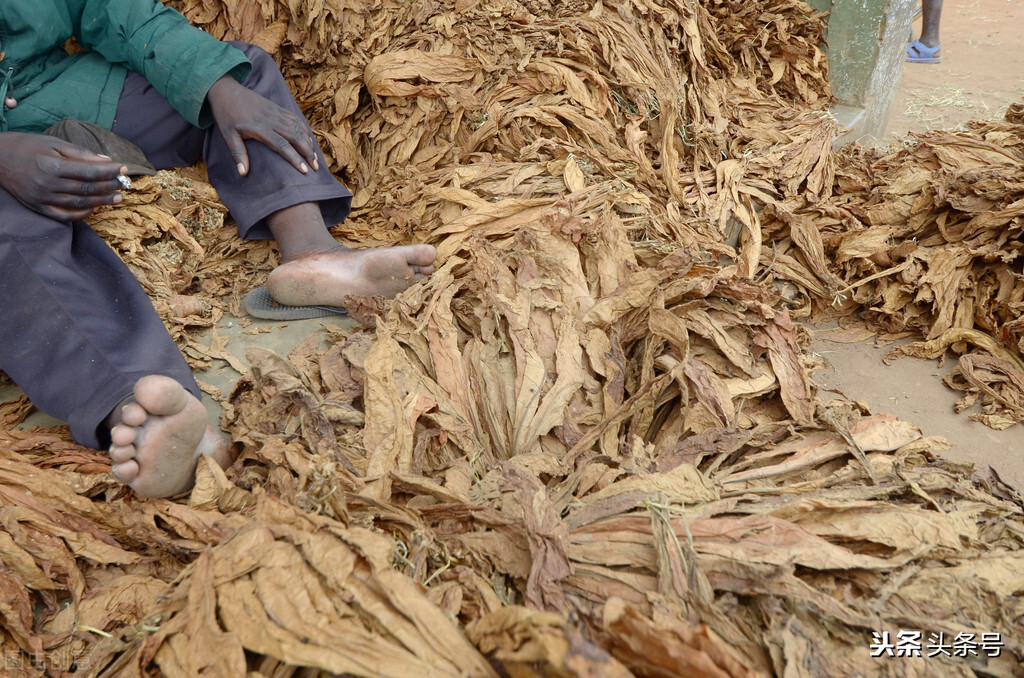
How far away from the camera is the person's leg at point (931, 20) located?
581cm

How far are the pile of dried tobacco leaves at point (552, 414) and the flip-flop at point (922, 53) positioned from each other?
3.48 meters

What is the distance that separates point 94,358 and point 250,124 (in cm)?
96

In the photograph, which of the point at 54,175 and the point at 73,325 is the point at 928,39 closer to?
the point at 54,175

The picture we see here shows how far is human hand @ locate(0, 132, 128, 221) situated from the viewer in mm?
1657

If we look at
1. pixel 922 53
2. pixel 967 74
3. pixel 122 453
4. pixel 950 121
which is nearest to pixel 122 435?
pixel 122 453

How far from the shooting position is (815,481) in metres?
1.41

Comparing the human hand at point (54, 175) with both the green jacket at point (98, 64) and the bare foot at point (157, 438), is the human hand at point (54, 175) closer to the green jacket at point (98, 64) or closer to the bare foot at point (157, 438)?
the green jacket at point (98, 64)

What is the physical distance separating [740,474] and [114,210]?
7.05 ft

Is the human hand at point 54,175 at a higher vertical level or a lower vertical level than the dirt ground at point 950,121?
higher

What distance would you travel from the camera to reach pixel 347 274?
2.02 meters

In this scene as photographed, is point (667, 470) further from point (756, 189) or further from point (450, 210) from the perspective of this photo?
point (756, 189)

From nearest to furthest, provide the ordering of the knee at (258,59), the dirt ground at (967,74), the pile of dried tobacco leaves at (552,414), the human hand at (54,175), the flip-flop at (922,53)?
the pile of dried tobacco leaves at (552,414), the human hand at (54,175), the knee at (258,59), the dirt ground at (967,74), the flip-flop at (922,53)

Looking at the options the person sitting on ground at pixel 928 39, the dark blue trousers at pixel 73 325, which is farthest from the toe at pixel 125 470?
the person sitting on ground at pixel 928 39

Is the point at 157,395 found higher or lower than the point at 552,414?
higher
